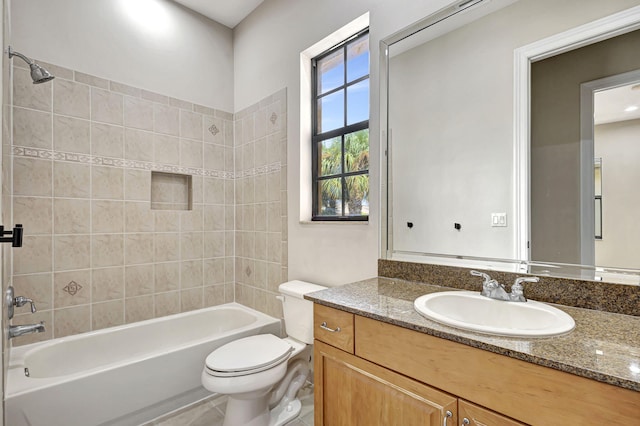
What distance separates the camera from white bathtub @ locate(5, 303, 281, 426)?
4.79 feet

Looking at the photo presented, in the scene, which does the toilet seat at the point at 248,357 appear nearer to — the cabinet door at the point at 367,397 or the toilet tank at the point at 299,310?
the toilet tank at the point at 299,310

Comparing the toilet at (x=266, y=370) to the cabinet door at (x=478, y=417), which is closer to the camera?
the cabinet door at (x=478, y=417)

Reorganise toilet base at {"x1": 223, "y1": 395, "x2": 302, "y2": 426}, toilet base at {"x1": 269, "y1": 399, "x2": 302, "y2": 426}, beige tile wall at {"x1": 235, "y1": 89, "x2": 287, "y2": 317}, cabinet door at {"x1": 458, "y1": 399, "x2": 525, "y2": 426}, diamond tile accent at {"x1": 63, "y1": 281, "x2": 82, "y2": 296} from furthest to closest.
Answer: beige tile wall at {"x1": 235, "y1": 89, "x2": 287, "y2": 317} → diamond tile accent at {"x1": 63, "y1": 281, "x2": 82, "y2": 296} → toilet base at {"x1": 269, "y1": 399, "x2": 302, "y2": 426} → toilet base at {"x1": 223, "y1": 395, "x2": 302, "y2": 426} → cabinet door at {"x1": 458, "y1": 399, "x2": 525, "y2": 426}

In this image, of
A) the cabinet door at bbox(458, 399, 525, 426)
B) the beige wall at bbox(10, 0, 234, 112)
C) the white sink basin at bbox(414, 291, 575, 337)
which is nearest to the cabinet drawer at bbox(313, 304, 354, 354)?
the white sink basin at bbox(414, 291, 575, 337)

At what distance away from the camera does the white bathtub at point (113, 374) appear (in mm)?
1461

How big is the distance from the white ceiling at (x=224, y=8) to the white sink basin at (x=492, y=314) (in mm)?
2589

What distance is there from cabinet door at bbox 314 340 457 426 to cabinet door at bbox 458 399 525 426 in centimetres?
2

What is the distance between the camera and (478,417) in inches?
32.2

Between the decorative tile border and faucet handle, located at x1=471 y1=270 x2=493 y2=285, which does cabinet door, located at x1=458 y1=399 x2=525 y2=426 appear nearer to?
faucet handle, located at x1=471 y1=270 x2=493 y2=285

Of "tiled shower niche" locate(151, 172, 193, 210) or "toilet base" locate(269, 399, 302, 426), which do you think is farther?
"tiled shower niche" locate(151, 172, 193, 210)

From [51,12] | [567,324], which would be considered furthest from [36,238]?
[567,324]

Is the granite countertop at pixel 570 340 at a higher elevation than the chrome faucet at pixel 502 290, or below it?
below

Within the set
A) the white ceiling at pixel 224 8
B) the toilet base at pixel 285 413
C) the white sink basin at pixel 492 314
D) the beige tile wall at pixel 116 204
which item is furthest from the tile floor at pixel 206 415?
the white ceiling at pixel 224 8

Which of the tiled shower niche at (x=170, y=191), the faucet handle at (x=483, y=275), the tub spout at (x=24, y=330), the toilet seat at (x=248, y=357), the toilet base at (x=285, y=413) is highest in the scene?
the tiled shower niche at (x=170, y=191)
